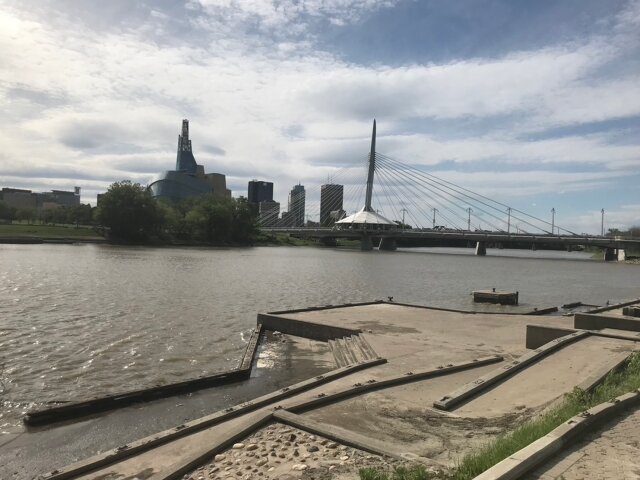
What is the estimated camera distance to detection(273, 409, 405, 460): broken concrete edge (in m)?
7.70

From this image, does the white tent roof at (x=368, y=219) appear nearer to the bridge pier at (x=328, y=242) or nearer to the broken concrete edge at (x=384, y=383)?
the bridge pier at (x=328, y=242)

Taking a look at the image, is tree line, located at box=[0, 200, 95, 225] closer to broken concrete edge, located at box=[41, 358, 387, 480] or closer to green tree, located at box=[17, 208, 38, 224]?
green tree, located at box=[17, 208, 38, 224]

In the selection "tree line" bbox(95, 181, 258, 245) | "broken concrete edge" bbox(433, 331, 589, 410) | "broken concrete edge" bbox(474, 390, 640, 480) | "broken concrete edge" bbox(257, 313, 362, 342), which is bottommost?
"broken concrete edge" bbox(257, 313, 362, 342)

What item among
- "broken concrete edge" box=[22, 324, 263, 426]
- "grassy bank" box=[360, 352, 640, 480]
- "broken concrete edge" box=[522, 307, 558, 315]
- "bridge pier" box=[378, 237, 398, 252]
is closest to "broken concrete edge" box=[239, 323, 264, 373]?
"broken concrete edge" box=[22, 324, 263, 426]

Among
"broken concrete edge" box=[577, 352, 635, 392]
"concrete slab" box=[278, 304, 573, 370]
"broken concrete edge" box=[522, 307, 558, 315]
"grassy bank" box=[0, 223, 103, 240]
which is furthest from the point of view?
"grassy bank" box=[0, 223, 103, 240]

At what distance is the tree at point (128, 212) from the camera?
110 metres

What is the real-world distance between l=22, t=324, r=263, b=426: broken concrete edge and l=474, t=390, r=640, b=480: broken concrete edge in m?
9.58

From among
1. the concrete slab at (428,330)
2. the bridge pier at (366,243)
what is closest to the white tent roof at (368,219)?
the bridge pier at (366,243)

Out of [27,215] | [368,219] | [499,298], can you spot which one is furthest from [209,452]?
[27,215]

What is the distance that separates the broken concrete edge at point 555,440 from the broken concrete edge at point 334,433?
1.88 metres

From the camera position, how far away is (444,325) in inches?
855

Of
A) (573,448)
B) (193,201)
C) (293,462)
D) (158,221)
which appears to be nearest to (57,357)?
(293,462)

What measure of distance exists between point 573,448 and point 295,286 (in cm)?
3759

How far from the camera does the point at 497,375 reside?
1161 cm
